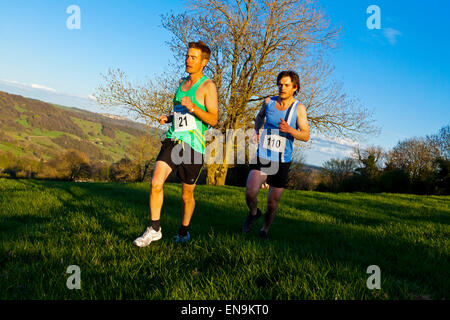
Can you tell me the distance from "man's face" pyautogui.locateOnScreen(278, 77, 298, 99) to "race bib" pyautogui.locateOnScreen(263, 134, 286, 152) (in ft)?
2.06

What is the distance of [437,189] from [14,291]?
38.5m

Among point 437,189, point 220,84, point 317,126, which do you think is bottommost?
point 437,189

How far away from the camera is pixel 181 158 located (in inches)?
153

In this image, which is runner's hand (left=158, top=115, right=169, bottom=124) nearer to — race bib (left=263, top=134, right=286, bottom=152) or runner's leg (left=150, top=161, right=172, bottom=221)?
runner's leg (left=150, top=161, right=172, bottom=221)

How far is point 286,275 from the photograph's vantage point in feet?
8.72

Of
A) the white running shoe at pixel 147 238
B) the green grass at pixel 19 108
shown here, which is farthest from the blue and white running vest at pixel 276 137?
the green grass at pixel 19 108

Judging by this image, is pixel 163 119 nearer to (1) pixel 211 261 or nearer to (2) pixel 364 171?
(1) pixel 211 261

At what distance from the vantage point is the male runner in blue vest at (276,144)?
173 inches

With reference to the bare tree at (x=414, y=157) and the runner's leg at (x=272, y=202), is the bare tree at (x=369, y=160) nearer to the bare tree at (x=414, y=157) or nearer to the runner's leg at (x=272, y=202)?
the bare tree at (x=414, y=157)

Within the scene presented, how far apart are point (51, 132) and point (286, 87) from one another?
17067 centimetres

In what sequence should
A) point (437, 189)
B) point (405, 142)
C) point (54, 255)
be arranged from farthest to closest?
point (405, 142) → point (437, 189) → point (54, 255)

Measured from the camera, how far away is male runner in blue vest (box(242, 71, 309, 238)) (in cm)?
441
